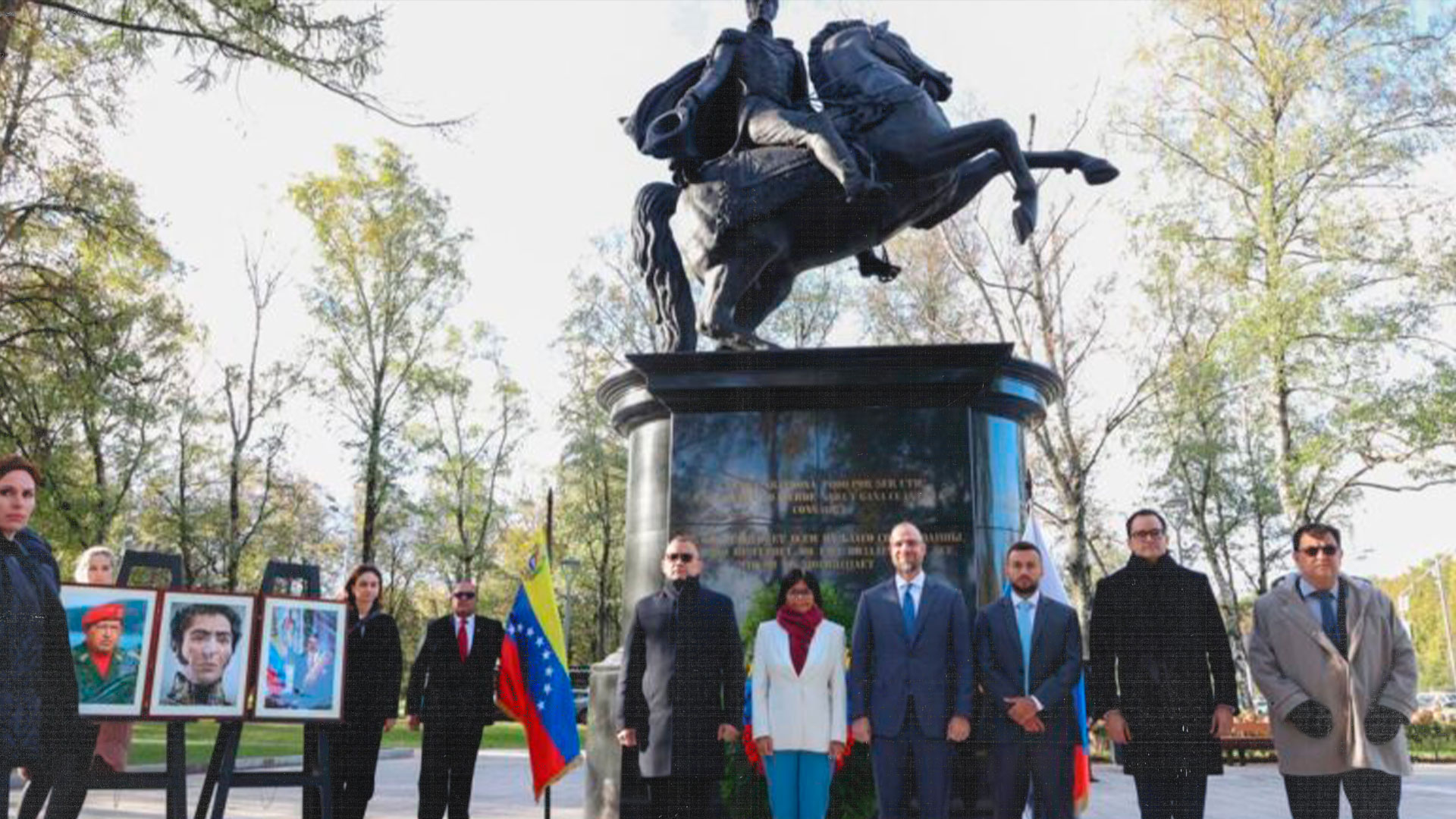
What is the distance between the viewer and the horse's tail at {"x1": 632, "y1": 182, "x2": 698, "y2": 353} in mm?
8094

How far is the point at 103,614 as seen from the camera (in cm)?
536

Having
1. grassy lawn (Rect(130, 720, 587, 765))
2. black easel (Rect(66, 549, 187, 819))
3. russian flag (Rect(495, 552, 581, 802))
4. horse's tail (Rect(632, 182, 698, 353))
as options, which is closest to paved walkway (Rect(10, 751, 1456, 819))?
grassy lawn (Rect(130, 720, 587, 765))

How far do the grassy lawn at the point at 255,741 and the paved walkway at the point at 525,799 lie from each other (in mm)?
937

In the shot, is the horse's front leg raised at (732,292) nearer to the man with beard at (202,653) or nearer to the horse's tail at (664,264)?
the horse's tail at (664,264)

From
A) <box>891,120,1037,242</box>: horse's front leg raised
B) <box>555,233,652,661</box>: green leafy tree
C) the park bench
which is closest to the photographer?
<box>891,120,1037,242</box>: horse's front leg raised

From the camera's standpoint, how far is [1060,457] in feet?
90.4

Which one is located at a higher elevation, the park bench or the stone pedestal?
the stone pedestal

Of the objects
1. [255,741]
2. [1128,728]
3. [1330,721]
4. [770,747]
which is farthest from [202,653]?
[255,741]

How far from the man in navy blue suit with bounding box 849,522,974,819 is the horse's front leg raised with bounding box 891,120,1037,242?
2.89m

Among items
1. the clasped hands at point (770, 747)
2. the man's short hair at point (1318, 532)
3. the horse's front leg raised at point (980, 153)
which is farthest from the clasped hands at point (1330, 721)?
the horse's front leg raised at point (980, 153)

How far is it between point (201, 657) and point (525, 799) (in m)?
5.83

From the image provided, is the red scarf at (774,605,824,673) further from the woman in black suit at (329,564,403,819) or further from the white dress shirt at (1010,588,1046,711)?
the woman in black suit at (329,564,403,819)

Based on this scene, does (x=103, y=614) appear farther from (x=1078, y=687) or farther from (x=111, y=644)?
(x=1078, y=687)

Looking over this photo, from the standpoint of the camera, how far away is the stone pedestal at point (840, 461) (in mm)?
6512
